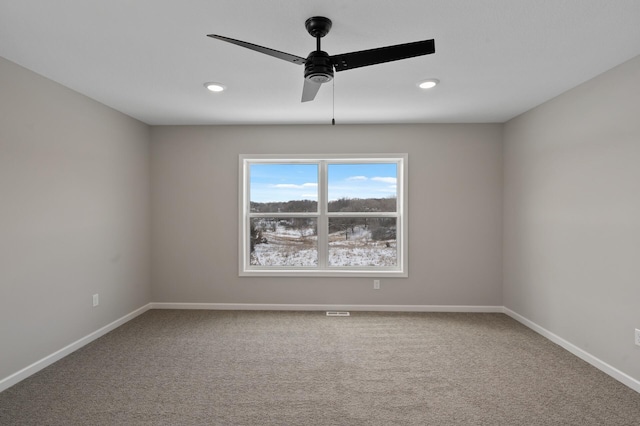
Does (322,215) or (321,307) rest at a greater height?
(322,215)

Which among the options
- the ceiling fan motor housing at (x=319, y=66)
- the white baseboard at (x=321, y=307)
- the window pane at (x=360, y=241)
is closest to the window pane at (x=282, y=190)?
the window pane at (x=360, y=241)

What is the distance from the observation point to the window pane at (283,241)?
458 cm

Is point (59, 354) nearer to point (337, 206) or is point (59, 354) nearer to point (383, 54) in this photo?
point (337, 206)

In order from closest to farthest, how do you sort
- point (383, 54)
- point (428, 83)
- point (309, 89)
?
point (383, 54)
point (309, 89)
point (428, 83)

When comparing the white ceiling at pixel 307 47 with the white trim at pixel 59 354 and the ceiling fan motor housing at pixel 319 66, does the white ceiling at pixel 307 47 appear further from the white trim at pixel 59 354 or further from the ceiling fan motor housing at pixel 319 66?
the white trim at pixel 59 354

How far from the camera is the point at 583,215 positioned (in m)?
2.98

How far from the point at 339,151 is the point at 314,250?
1.37 m

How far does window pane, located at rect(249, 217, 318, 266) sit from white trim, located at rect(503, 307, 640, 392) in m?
2.59

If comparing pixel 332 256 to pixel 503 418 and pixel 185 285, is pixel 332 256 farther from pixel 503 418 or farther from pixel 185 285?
pixel 503 418

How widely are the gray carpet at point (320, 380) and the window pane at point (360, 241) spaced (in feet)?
3.26

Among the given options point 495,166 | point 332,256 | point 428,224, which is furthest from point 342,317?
point 495,166

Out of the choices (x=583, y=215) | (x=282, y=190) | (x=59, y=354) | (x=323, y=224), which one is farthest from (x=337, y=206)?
(x=59, y=354)

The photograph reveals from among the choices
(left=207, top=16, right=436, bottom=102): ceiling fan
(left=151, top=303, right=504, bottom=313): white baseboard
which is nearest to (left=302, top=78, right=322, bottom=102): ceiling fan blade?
(left=207, top=16, right=436, bottom=102): ceiling fan

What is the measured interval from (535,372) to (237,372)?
7.95 feet
